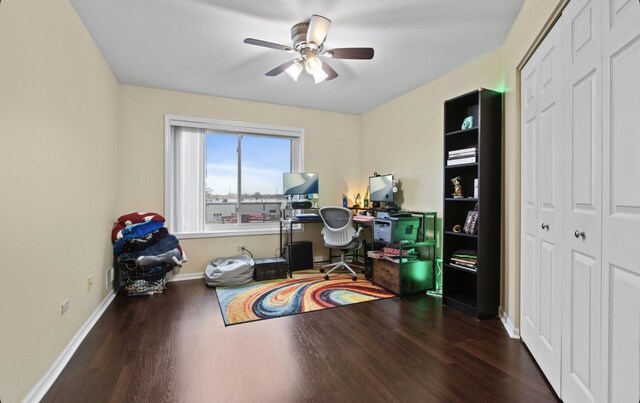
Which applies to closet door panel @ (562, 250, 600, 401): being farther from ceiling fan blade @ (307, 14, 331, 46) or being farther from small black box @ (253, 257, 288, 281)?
small black box @ (253, 257, 288, 281)

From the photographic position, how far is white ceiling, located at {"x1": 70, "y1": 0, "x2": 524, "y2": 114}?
2150 millimetres

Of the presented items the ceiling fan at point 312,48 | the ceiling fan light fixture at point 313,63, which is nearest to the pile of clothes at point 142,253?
the ceiling fan at point 312,48

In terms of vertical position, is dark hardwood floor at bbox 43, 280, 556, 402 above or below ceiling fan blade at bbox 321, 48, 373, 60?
below

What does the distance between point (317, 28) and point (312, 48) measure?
1.02ft

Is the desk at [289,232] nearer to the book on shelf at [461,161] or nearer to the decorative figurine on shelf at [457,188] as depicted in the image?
the decorative figurine on shelf at [457,188]

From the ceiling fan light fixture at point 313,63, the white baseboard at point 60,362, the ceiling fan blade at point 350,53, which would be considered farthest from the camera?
the ceiling fan light fixture at point 313,63

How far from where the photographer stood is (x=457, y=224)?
302cm

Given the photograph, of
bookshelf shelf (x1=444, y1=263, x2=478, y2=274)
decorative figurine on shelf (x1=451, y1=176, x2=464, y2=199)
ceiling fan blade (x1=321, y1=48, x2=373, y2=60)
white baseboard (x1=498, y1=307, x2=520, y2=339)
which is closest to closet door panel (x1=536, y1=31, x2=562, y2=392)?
white baseboard (x1=498, y1=307, x2=520, y2=339)

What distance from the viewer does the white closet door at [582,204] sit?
1.25 meters

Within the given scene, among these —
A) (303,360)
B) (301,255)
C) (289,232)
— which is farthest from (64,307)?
(289,232)

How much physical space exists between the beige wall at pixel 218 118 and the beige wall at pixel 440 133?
430 mm

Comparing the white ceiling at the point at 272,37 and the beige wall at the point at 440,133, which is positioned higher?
the white ceiling at the point at 272,37

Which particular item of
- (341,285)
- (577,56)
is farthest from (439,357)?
(577,56)

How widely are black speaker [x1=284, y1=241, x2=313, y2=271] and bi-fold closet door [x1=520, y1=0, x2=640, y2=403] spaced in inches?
114
